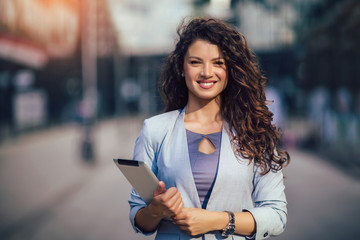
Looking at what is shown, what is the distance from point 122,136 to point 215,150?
2150cm

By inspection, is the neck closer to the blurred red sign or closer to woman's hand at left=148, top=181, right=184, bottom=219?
woman's hand at left=148, top=181, right=184, bottom=219

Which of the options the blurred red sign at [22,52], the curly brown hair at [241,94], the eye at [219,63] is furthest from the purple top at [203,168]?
the blurred red sign at [22,52]

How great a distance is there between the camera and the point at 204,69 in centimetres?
196

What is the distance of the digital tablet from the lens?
1701mm

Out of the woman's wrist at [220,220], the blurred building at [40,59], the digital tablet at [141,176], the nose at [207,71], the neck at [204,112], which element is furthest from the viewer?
the blurred building at [40,59]

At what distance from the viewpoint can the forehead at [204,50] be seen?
1.97 m

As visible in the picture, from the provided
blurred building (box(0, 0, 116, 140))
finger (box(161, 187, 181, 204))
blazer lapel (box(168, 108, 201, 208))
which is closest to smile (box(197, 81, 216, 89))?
blazer lapel (box(168, 108, 201, 208))

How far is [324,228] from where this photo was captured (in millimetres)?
5699

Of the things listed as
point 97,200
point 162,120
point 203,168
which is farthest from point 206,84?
point 97,200

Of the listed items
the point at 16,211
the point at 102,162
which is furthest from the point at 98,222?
the point at 102,162

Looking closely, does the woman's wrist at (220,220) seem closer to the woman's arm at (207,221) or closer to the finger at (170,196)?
the woman's arm at (207,221)

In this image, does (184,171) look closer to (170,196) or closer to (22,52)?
(170,196)

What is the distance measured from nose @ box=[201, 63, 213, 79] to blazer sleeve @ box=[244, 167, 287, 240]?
0.44 m

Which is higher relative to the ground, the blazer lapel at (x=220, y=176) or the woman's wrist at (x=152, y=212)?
the blazer lapel at (x=220, y=176)
